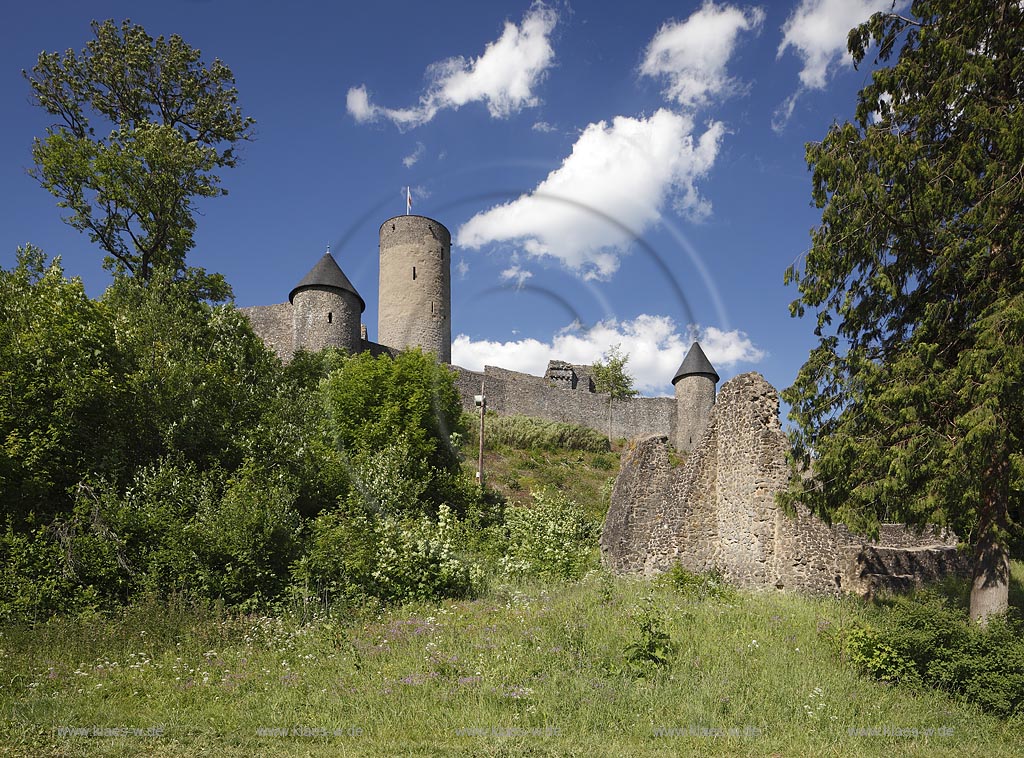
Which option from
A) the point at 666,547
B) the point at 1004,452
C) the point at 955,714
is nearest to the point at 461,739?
the point at 955,714

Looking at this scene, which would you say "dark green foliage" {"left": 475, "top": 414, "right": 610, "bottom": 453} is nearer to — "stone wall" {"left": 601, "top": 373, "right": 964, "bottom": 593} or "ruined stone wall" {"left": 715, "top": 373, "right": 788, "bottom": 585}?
"stone wall" {"left": 601, "top": 373, "right": 964, "bottom": 593}

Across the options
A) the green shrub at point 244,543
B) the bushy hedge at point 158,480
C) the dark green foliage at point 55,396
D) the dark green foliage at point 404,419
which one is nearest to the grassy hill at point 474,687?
the green shrub at point 244,543

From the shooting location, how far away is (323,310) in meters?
33.4

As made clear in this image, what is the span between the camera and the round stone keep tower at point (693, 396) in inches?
1876

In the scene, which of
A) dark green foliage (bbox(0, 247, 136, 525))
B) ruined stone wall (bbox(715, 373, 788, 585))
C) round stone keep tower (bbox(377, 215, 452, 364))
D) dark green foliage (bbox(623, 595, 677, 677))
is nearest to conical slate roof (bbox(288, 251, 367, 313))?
round stone keep tower (bbox(377, 215, 452, 364))

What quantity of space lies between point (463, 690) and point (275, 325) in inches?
1327

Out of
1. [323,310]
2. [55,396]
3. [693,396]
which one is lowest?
[55,396]

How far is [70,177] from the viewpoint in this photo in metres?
21.3

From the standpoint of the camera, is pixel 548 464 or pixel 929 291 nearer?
pixel 929 291

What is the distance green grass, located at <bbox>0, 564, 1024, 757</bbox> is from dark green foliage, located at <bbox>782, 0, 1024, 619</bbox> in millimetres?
2360

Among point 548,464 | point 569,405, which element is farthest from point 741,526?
point 569,405

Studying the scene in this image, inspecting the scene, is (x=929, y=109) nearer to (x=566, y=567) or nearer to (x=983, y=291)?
(x=983, y=291)

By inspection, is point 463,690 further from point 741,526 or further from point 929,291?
point 929,291

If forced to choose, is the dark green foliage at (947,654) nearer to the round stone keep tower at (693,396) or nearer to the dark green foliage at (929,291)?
the dark green foliage at (929,291)
